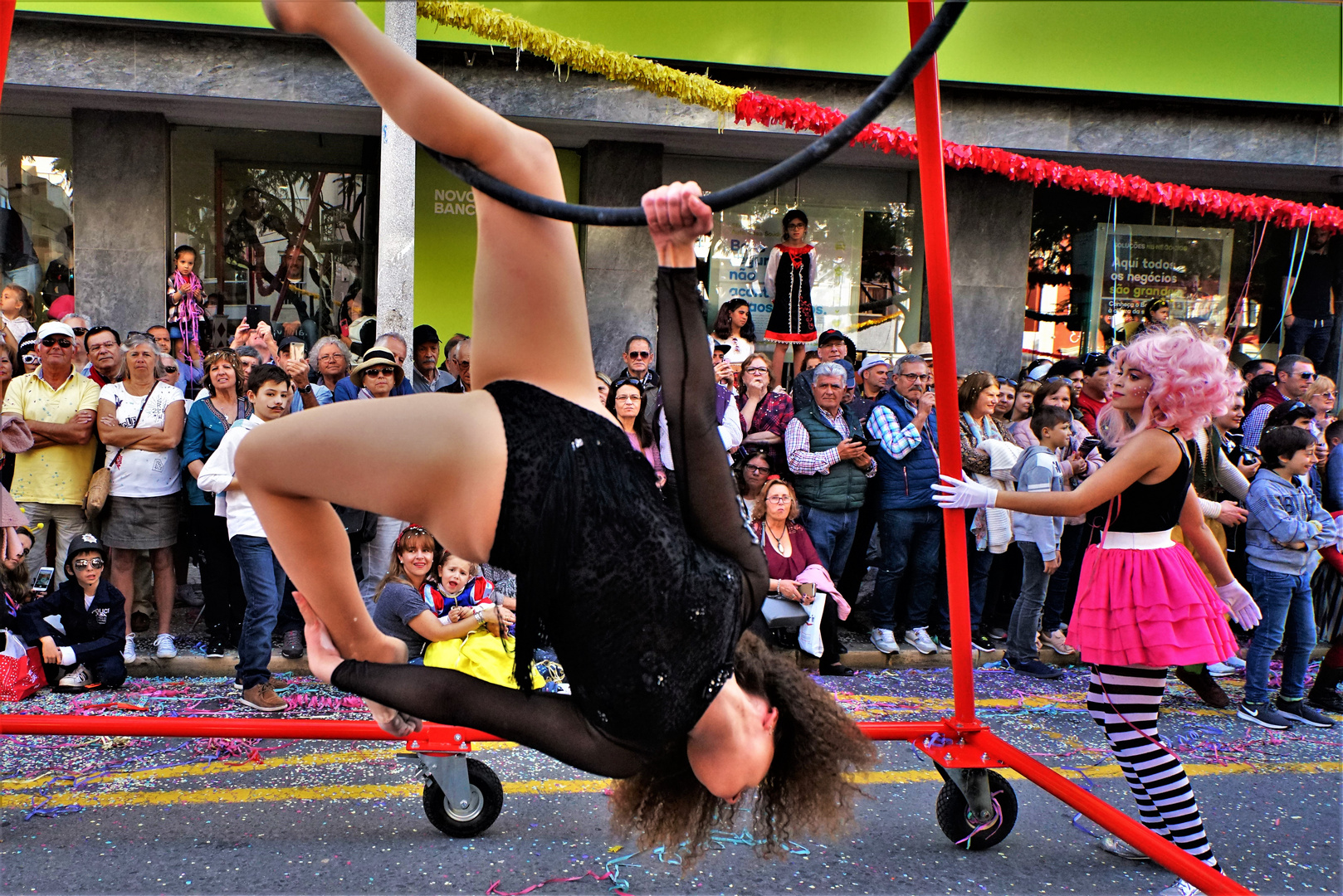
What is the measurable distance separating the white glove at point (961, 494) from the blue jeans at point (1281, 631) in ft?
8.94

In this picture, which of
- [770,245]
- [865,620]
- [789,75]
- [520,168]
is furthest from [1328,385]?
[520,168]

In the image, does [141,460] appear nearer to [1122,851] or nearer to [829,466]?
[829,466]

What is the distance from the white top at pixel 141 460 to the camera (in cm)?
503

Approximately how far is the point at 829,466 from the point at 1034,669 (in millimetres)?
1610

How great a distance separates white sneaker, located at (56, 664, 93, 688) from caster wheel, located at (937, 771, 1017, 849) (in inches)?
151

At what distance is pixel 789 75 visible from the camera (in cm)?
858

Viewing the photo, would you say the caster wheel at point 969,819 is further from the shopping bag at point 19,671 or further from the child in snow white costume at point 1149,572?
the shopping bag at point 19,671

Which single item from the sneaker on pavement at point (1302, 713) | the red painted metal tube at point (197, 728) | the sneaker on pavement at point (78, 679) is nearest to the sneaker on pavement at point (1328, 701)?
the sneaker on pavement at point (1302, 713)

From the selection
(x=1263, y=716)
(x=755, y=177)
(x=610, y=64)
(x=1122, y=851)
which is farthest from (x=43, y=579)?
(x=1263, y=716)

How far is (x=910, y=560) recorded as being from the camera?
5863 mm

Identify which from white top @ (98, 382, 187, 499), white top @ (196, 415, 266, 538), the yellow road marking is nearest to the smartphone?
white top @ (98, 382, 187, 499)

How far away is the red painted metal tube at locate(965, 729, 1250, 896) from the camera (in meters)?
2.62

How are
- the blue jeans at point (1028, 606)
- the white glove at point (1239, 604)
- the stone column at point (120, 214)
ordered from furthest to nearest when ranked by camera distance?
the stone column at point (120, 214)
the blue jeans at point (1028, 606)
the white glove at point (1239, 604)

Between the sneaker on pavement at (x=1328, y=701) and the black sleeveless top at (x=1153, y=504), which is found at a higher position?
the black sleeveless top at (x=1153, y=504)
